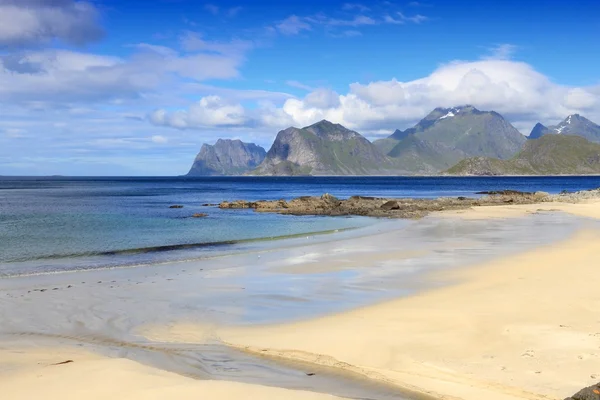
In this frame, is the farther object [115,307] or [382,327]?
[115,307]

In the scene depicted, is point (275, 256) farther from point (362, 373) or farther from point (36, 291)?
point (362, 373)

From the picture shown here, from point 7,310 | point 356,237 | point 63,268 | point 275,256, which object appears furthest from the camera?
point 356,237

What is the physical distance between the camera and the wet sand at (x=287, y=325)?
9836 mm

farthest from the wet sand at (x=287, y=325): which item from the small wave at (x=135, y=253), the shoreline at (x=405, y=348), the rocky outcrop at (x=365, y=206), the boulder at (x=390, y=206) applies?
the boulder at (x=390, y=206)

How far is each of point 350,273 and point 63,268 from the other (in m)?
14.5

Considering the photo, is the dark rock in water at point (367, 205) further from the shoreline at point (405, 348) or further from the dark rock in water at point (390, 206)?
the shoreline at point (405, 348)

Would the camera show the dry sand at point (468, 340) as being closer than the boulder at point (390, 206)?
Yes

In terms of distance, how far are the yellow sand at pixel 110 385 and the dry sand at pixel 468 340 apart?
2.56m

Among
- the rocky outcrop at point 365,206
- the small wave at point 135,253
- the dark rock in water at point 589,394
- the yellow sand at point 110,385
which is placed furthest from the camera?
the rocky outcrop at point 365,206

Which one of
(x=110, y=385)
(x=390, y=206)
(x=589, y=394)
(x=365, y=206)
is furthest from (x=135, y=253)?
(x=365, y=206)

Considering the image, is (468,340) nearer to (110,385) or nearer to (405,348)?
(405,348)

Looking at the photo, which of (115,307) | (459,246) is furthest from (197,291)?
(459,246)

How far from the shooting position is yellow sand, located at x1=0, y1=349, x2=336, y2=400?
8602 millimetres

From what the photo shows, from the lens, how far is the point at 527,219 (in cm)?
5041
